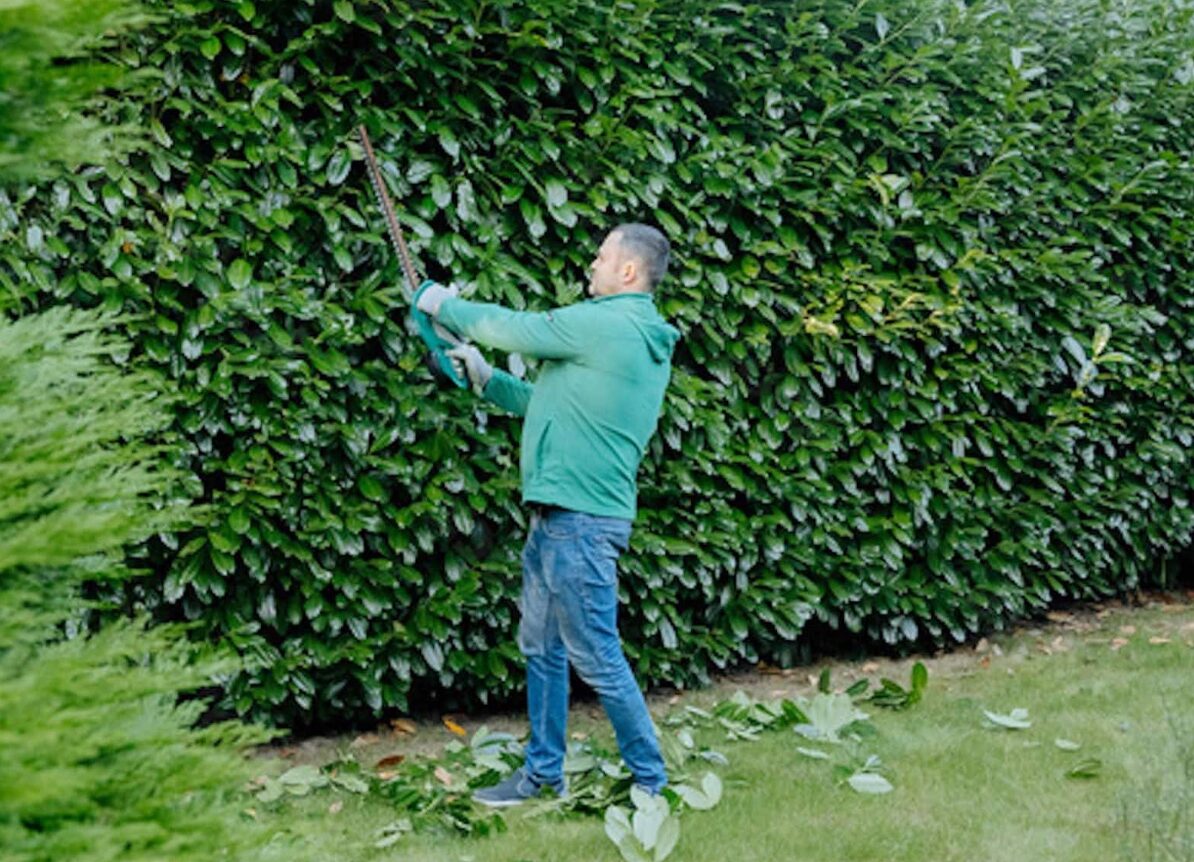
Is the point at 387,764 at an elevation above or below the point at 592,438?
below

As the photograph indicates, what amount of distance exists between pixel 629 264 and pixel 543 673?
1.45 meters

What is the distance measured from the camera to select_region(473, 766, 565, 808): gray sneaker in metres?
4.56

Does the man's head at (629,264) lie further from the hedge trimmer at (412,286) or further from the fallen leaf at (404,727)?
the fallen leaf at (404,727)

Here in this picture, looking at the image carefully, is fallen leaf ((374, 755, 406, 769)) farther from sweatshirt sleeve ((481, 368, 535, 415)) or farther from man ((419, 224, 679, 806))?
sweatshirt sleeve ((481, 368, 535, 415))

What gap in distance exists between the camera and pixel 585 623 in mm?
4344

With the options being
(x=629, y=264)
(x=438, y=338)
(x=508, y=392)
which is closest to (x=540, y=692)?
(x=508, y=392)

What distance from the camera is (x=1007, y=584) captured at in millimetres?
6832

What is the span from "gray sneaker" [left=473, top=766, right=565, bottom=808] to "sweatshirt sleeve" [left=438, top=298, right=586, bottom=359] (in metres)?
1.50

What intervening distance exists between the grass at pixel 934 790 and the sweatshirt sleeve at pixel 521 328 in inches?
61.3

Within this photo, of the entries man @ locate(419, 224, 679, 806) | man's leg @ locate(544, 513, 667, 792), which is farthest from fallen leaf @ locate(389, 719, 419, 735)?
man's leg @ locate(544, 513, 667, 792)

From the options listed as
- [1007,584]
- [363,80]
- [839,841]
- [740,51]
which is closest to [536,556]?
[839,841]

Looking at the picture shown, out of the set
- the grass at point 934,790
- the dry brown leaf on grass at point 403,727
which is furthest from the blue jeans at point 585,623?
the dry brown leaf on grass at point 403,727

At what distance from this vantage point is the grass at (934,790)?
404cm

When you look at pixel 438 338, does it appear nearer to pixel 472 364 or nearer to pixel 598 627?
pixel 472 364
